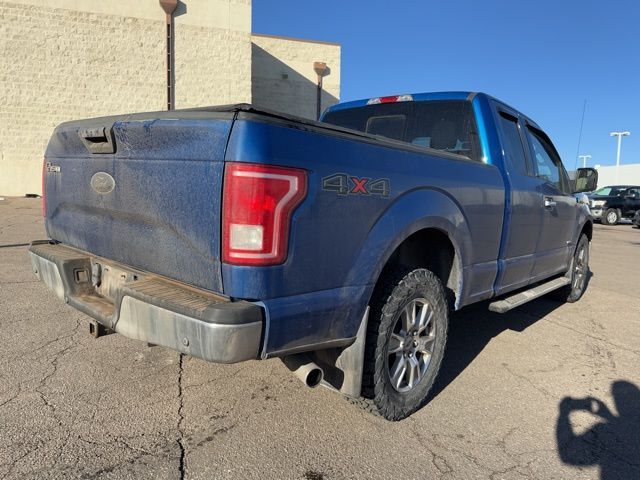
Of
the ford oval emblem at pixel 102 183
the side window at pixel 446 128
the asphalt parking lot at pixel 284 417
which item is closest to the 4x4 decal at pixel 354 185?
the ford oval emblem at pixel 102 183

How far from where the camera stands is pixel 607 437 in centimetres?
290

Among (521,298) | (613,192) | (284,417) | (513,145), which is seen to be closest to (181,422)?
(284,417)

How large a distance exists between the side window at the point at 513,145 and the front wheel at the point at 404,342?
1662mm

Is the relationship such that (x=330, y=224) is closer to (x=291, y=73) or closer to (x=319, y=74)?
(x=291, y=73)

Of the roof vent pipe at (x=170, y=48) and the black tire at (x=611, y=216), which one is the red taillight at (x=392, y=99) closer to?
the roof vent pipe at (x=170, y=48)

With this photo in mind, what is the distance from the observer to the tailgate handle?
2.61 metres

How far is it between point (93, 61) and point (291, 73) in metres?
10.1

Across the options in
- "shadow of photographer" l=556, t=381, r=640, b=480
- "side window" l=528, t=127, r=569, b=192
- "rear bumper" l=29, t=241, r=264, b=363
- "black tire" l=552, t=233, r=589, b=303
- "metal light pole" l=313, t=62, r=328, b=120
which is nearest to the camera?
"rear bumper" l=29, t=241, r=264, b=363

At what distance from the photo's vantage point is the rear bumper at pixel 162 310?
1969mm

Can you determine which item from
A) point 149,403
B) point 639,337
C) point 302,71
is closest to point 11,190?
point 302,71

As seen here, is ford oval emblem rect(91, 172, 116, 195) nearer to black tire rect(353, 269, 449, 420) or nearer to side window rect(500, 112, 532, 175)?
black tire rect(353, 269, 449, 420)

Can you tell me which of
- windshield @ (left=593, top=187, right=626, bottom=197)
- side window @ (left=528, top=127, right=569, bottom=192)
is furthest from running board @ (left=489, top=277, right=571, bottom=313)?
windshield @ (left=593, top=187, right=626, bottom=197)

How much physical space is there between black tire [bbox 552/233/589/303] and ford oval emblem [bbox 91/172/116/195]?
531cm

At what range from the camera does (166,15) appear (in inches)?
790
